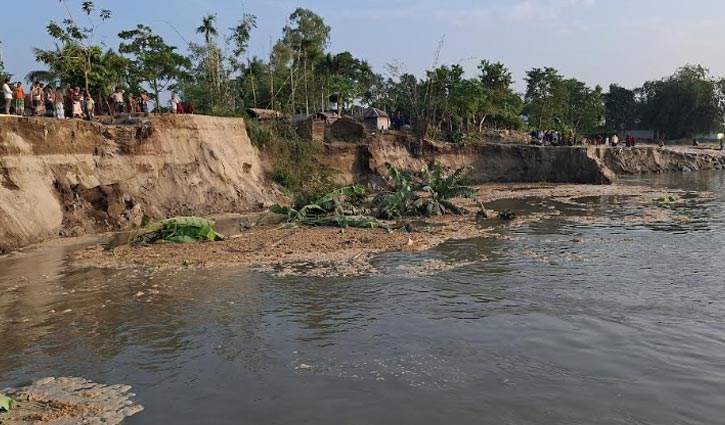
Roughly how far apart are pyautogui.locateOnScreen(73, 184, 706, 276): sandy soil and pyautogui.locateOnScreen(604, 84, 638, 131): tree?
2510 inches

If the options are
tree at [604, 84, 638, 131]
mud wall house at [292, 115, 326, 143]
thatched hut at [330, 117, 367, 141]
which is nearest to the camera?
mud wall house at [292, 115, 326, 143]

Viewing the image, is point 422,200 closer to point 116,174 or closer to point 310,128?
point 116,174

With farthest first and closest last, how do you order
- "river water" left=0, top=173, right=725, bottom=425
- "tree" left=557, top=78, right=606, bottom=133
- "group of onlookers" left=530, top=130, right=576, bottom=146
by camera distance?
"tree" left=557, top=78, right=606, bottom=133
"group of onlookers" left=530, top=130, right=576, bottom=146
"river water" left=0, top=173, right=725, bottom=425

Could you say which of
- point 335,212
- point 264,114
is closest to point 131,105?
point 264,114

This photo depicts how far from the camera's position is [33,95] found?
20.0 m

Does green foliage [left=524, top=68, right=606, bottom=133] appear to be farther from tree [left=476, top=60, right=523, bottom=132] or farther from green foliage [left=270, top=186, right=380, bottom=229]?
green foliage [left=270, top=186, right=380, bottom=229]

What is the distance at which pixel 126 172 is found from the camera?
66.3 ft

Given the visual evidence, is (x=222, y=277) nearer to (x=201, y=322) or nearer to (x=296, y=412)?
(x=201, y=322)

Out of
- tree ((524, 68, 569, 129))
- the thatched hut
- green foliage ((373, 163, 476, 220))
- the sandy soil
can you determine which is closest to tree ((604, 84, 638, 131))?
tree ((524, 68, 569, 129))

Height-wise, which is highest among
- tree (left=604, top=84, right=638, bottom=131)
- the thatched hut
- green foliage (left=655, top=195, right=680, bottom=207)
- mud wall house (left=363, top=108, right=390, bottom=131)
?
tree (left=604, top=84, right=638, bottom=131)

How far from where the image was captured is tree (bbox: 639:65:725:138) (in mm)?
71375

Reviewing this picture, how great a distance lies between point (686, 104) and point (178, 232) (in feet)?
237

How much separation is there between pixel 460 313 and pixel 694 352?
3.07m

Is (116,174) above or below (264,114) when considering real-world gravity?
below
